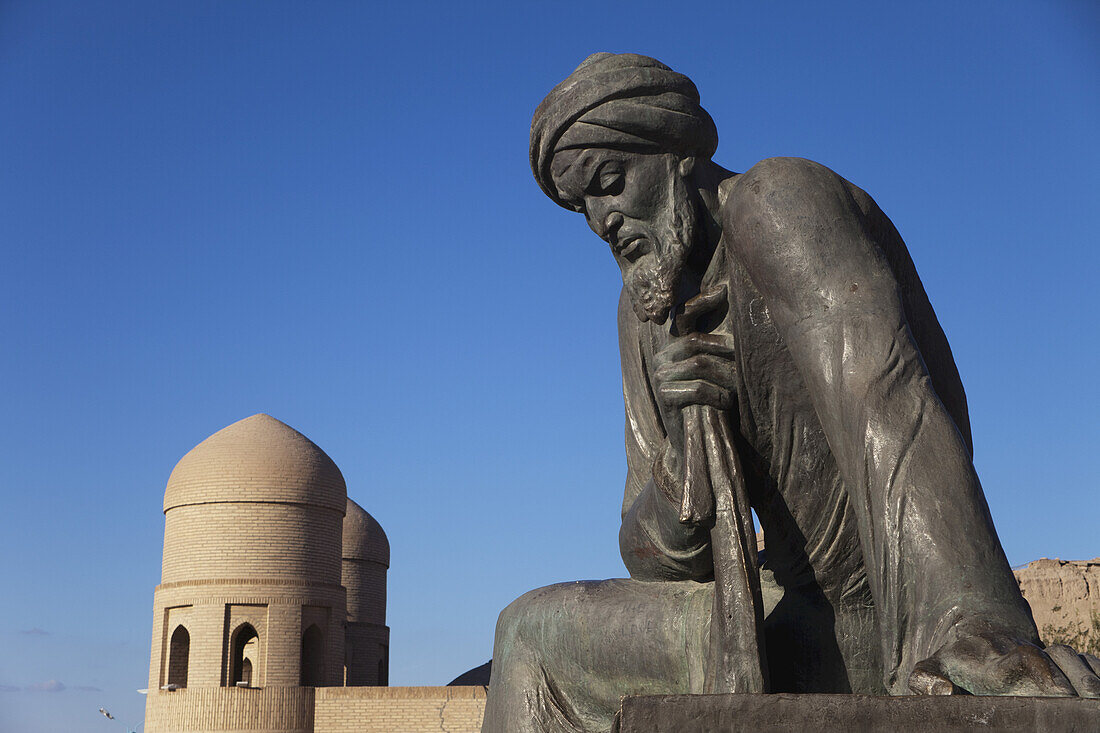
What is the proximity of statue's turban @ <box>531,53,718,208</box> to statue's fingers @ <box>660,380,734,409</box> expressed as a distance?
40 cm

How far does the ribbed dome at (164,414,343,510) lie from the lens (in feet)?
81.5

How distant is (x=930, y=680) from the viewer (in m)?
1.41

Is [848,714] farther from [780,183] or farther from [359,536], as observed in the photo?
[359,536]

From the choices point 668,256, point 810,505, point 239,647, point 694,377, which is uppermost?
point 239,647

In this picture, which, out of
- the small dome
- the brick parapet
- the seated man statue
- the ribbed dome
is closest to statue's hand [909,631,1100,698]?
the seated man statue

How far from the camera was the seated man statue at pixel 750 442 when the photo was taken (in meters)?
1.65

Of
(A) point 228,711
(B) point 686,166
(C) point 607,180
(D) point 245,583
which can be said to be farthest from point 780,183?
(D) point 245,583

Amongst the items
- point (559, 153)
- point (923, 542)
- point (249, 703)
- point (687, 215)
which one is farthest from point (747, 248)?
point (249, 703)

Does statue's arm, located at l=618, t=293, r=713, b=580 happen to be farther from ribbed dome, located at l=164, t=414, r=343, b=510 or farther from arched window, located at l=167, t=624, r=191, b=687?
arched window, located at l=167, t=624, r=191, b=687

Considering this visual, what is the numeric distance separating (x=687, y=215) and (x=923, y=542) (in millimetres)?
691

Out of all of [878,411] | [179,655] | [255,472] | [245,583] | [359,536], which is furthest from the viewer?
[359,536]

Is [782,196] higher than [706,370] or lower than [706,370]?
higher

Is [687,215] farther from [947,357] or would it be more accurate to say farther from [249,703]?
[249,703]

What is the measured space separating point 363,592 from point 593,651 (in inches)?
1173
